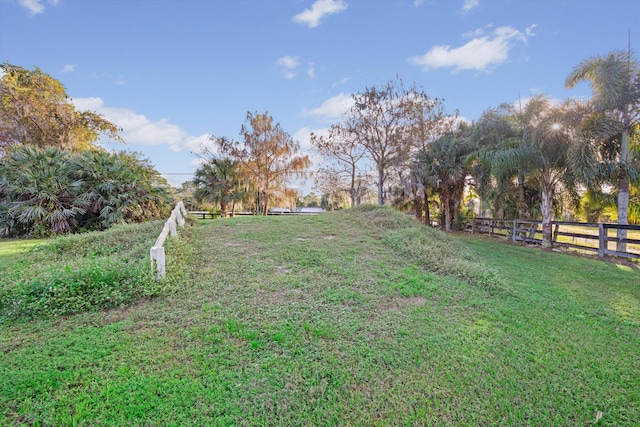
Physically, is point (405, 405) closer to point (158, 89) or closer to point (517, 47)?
point (517, 47)

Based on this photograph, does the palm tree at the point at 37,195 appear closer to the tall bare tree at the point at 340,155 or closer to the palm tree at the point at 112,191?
the palm tree at the point at 112,191

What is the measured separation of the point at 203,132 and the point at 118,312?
18361 mm

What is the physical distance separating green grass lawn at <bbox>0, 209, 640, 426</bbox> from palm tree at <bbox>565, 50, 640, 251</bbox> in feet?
18.3

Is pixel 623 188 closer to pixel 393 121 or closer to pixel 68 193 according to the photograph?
pixel 393 121

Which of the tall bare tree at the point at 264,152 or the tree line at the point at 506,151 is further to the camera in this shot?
the tall bare tree at the point at 264,152

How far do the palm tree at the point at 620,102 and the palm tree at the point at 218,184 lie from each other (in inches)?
614

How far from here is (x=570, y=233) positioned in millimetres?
9266

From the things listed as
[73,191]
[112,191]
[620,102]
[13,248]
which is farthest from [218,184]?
[620,102]

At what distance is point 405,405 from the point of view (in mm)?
2012

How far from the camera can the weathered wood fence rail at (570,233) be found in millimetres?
8008

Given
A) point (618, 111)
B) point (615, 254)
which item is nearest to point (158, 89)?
point (618, 111)

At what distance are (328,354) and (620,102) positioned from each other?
36.6 feet

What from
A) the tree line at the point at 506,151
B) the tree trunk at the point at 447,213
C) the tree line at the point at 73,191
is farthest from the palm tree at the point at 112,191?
the tree trunk at the point at 447,213

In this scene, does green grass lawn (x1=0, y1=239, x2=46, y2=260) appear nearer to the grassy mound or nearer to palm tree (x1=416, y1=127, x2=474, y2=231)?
the grassy mound
